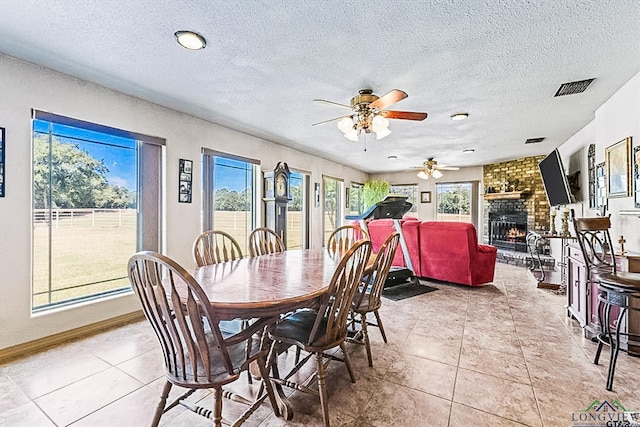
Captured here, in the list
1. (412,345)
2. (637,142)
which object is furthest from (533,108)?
(412,345)

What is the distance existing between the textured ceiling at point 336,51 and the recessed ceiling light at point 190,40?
2.0 inches

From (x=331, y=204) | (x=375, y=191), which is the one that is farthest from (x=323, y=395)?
(x=375, y=191)

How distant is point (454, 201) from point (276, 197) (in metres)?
5.67

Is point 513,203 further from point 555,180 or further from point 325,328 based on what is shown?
point 325,328

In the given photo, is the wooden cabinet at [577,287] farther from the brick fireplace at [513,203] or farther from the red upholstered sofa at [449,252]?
the brick fireplace at [513,203]

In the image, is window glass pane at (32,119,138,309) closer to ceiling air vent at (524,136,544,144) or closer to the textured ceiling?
the textured ceiling

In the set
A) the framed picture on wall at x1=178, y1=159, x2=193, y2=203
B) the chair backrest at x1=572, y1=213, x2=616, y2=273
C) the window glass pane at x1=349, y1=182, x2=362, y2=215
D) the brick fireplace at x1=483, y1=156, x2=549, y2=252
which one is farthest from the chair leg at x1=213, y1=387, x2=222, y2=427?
the brick fireplace at x1=483, y1=156, x2=549, y2=252

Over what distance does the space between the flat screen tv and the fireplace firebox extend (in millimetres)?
1966

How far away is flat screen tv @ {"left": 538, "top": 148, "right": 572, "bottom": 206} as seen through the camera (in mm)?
4473

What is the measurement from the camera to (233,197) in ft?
15.2

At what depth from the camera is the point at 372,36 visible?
6.81 feet

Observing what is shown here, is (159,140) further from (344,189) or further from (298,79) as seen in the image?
(344,189)

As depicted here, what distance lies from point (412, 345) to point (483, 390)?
0.70 metres

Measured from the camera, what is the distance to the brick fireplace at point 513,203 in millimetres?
6734
